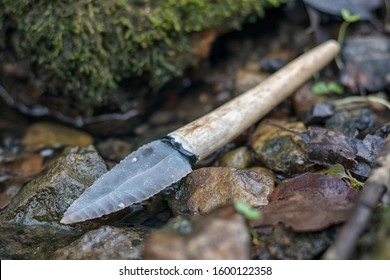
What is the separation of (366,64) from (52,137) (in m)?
2.64

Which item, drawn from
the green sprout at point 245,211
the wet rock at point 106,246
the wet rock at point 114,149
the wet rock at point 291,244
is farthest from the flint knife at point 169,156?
the wet rock at point 114,149

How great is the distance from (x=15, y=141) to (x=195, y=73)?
5.44ft

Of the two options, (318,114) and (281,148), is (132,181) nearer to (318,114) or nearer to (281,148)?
(281,148)

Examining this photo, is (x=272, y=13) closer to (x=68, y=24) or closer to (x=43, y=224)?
(x=68, y=24)

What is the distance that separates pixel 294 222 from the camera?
6.51 ft

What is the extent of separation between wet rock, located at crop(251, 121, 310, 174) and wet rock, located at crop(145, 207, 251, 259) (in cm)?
108

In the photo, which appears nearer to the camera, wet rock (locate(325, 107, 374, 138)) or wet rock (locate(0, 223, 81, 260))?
wet rock (locate(0, 223, 81, 260))

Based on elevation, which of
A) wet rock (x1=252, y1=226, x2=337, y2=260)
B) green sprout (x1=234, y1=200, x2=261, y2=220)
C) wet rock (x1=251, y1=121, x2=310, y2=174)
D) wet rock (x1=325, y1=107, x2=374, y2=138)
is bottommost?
wet rock (x1=325, y1=107, x2=374, y2=138)

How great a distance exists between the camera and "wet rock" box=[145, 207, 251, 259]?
165cm

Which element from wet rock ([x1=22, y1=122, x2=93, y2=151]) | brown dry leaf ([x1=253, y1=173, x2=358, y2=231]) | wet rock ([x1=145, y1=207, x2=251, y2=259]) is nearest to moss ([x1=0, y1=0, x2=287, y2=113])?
wet rock ([x1=22, y1=122, x2=93, y2=151])

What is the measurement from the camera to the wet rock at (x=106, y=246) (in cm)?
209

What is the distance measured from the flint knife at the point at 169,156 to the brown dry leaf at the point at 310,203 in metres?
0.53

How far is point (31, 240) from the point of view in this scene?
235 centimetres

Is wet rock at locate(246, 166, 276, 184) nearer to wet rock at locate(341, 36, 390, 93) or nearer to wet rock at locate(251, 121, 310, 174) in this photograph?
wet rock at locate(251, 121, 310, 174)
